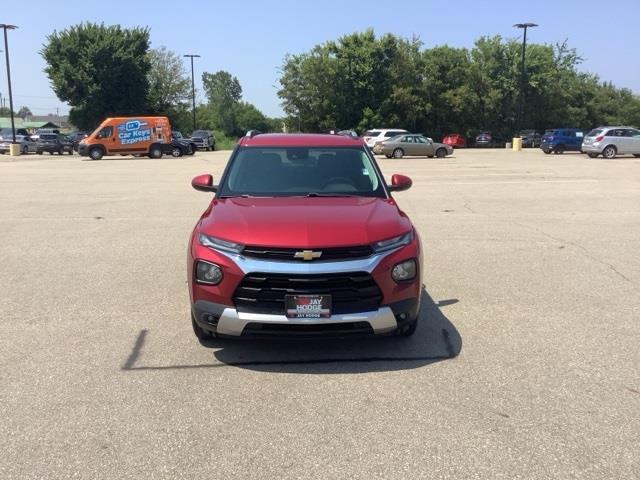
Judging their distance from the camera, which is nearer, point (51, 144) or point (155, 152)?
point (155, 152)

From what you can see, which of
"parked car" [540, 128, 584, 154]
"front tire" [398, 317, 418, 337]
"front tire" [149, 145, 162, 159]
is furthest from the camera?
"parked car" [540, 128, 584, 154]

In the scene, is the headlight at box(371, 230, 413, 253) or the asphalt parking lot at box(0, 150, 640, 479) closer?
the asphalt parking lot at box(0, 150, 640, 479)

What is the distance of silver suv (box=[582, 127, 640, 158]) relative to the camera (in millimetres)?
33094

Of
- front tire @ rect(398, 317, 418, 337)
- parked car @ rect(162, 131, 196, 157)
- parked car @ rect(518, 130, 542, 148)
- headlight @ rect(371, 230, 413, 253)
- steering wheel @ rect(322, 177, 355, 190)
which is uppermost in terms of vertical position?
parked car @ rect(518, 130, 542, 148)

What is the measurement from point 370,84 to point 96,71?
25.8 metres

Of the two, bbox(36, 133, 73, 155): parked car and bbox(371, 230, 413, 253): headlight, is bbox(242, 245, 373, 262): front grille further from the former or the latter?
bbox(36, 133, 73, 155): parked car

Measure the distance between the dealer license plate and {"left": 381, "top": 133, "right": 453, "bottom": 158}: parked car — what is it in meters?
33.9

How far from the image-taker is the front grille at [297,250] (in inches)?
163

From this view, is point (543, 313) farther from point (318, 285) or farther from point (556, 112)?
point (556, 112)

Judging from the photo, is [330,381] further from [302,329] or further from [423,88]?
[423,88]

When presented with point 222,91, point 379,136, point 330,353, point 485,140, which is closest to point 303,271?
point 330,353

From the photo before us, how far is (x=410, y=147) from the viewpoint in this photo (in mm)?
37594

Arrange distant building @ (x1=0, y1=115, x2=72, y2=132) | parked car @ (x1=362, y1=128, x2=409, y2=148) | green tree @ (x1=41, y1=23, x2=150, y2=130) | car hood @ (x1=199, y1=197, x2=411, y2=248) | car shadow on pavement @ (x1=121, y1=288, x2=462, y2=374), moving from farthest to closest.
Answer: distant building @ (x1=0, y1=115, x2=72, y2=132), green tree @ (x1=41, y1=23, x2=150, y2=130), parked car @ (x1=362, y1=128, x2=409, y2=148), car shadow on pavement @ (x1=121, y1=288, x2=462, y2=374), car hood @ (x1=199, y1=197, x2=411, y2=248)

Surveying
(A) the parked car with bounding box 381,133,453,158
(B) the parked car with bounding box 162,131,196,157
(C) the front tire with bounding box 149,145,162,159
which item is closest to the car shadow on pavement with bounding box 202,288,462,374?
(A) the parked car with bounding box 381,133,453,158
